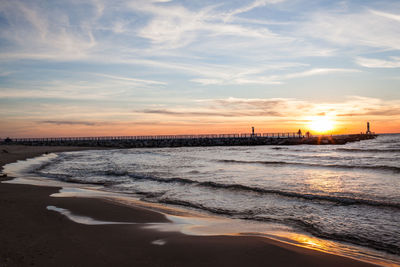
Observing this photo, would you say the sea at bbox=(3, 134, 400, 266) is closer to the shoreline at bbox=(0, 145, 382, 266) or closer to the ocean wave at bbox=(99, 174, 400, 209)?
the ocean wave at bbox=(99, 174, 400, 209)

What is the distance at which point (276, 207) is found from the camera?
27.3 ft

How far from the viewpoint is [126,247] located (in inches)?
187

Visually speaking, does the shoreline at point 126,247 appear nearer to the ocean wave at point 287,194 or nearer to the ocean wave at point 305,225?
the ocean wave at point 305,225

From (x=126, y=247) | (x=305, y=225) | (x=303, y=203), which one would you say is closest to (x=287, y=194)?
(x=303, y=203)

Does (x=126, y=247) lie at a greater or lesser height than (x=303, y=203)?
greater

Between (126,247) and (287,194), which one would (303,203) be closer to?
(287,194)

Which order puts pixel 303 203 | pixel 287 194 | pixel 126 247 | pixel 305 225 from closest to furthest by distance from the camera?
pixel 126 247 < pixel 305 225 < pixel 303 203 < pixel 287 194

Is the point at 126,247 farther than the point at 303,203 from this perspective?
No

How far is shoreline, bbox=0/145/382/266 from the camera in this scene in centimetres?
419

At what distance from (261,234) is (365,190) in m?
6.79

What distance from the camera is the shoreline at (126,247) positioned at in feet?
13.7

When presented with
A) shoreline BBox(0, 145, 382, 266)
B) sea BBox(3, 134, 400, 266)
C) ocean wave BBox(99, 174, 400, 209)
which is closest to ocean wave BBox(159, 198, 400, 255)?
sea BBox(3, 134, 400, 266)

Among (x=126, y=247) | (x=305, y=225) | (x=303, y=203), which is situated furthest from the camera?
(x=303, y=203)

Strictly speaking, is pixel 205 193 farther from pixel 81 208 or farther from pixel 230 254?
pixel 230 254
